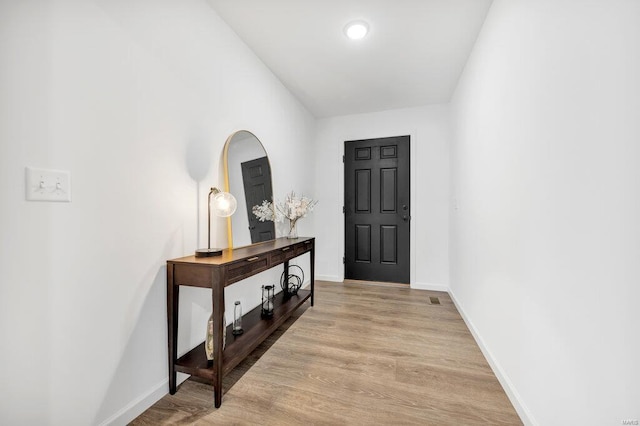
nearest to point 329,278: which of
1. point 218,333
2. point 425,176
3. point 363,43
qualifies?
point 425,176

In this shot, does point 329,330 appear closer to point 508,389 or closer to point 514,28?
point 508,389

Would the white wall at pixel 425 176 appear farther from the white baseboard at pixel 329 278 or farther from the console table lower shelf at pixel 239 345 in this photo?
the console table lower shelf at pixel 239 345

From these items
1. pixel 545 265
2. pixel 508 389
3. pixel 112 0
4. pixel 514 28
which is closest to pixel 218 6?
pixel 112 0

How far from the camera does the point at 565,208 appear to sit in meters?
1.00

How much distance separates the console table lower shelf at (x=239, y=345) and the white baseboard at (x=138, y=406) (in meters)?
0.12

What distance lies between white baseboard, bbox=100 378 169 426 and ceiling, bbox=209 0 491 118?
2.48m

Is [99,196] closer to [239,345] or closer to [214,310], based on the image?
[214,310]

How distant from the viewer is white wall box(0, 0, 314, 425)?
3.10ft

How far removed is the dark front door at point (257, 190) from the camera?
2270mm

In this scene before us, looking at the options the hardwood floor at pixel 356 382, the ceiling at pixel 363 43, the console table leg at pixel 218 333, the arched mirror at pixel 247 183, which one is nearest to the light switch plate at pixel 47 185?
the console table leg at pixel 218 333

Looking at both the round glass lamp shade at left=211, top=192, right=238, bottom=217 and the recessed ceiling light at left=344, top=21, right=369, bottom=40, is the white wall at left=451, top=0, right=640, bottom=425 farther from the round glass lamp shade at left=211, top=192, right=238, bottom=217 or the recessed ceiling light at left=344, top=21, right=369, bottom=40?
the round glass lamp shade at left=211, top=192, right=238, bottom=217

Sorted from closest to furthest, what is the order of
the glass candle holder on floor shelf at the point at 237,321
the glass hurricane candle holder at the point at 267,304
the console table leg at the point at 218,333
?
the console table leg at the point at 218,333 → the glass candle holder on floor shelf at the point at 237,321 → the glass hurricane candle holder at the point at 267,304

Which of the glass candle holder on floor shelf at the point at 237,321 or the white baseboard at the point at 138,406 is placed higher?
the glass candle holder on floor shelf at the point at 237,321

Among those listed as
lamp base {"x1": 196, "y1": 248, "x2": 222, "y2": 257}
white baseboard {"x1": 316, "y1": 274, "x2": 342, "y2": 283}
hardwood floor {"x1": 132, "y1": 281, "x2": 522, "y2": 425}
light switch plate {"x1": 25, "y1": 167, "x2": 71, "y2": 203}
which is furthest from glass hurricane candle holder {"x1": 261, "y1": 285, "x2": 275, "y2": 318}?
white baseboard {"x1": 316, "y1": 274, "x2": 342, "y2": 283}
